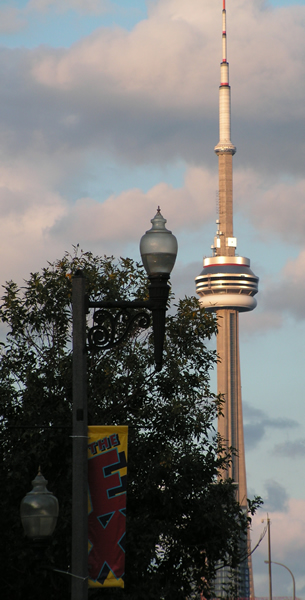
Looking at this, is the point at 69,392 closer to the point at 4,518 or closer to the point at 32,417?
the point at 32,417

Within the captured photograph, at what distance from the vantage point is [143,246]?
428 inches

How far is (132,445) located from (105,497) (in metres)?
12.8

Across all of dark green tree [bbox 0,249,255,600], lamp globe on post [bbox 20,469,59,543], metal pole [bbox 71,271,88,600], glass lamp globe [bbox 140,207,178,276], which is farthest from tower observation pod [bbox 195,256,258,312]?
metal pole [bbox 71,271,88,600]

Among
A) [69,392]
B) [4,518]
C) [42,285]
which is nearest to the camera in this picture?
[4,518]

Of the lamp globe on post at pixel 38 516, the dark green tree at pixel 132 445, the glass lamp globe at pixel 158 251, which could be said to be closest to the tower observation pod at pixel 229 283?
the dark green tree at pixel 132 445

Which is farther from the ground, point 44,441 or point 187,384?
point 187,384

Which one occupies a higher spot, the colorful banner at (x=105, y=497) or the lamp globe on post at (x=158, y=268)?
the lamp globe on post at (x=158, y=268)

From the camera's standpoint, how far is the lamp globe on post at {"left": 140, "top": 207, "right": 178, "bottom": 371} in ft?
34.7

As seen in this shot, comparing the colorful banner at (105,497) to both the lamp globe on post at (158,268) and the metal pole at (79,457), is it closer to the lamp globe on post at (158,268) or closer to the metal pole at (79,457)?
the metal pole at (79,457)

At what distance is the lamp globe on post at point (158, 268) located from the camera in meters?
10.6

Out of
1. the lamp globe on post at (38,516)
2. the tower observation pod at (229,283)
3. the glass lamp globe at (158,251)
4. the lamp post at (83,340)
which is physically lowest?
the lamp globe on post at (38,516)

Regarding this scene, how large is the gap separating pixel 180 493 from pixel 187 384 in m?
3.01

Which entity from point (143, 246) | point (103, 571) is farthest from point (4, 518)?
point (143, 246)

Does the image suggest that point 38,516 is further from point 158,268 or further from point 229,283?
point 229,283
